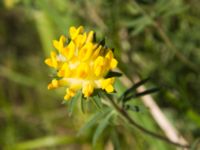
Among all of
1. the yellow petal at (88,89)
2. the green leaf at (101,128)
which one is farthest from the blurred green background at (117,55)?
the yellow petal at (88,89)

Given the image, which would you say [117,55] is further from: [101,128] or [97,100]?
[97,100]

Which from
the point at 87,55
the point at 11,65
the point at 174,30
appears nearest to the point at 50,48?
the point at 11,65

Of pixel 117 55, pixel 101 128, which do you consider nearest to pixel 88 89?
pixel 101 128

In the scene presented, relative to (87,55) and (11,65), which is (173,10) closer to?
(87,55)

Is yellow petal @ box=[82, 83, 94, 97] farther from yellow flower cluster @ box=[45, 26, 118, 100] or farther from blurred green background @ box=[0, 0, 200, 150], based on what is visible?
blurred green background @ box=[0, 0, 200, 150]

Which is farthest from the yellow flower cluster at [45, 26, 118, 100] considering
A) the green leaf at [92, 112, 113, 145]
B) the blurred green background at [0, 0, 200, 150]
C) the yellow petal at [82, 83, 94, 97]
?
the green leaf at [92, 112, 113, 145]
